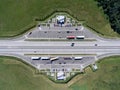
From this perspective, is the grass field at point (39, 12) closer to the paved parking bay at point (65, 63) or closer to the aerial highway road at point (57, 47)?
the aerial highway road at point (57, 47)

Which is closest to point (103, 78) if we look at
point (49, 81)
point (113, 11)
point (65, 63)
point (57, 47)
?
point (65, 63)

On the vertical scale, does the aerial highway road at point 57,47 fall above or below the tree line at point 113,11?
below

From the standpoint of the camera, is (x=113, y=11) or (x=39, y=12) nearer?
(x=113, y=11)

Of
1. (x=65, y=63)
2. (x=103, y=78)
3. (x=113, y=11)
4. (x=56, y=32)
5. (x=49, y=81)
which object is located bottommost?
(x=49, y=81)

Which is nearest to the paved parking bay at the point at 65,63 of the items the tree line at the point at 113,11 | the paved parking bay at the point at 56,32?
the paved parking bay at the point at 56,32

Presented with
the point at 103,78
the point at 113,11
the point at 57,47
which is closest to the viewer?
the point at 113,11

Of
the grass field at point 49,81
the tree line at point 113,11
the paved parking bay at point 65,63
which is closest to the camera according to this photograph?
the grass field at point 49,81

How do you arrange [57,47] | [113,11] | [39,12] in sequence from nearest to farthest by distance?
[113,11]
[57,47]
[39,12]

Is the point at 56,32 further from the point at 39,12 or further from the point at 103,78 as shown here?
the point at 103,78
